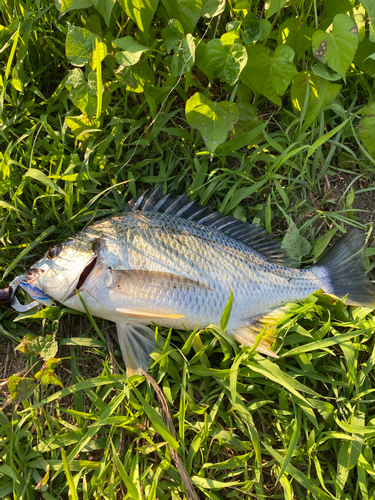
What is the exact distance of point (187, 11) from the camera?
239 centimetres

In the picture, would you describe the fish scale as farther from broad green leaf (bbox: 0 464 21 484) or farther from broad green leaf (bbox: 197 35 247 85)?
broad green leaf (bbox: 0 464 21 484)

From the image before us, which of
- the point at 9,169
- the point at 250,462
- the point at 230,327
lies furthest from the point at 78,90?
the point at 250,462

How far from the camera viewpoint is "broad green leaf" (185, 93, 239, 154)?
8.20 feet

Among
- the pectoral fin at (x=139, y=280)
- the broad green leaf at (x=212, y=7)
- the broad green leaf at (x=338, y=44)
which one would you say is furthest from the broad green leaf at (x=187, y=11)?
the pectoral fin at (x=139, y=280)

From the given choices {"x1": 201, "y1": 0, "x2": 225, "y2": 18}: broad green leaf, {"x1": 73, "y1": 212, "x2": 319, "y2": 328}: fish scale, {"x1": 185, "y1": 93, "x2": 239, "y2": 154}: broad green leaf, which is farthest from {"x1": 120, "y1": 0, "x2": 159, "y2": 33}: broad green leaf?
{"x1": 73, "y1": 212, "x2": 319, "y2": 328}: fish scale

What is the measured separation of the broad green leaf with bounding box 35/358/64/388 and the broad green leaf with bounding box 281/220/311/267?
1.88 meters

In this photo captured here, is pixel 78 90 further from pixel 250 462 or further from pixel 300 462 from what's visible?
pixel 300 462

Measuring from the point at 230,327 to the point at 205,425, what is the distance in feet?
2.22

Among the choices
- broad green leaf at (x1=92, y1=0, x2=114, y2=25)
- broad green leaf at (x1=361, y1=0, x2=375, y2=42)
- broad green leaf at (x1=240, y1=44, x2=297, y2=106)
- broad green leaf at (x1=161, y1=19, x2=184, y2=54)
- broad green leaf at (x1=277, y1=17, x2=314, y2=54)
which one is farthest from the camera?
broad green leaf at (x1=277, y1=17, x2=314, y2=54)

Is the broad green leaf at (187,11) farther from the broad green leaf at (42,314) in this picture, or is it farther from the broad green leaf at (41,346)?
the broad green leaf at (41,346)

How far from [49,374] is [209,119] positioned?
2083 millimetres

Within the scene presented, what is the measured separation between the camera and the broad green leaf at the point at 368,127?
111 inches

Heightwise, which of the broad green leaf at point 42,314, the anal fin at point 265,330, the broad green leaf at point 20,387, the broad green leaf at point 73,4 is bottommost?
the broad green leaf at point 20,387

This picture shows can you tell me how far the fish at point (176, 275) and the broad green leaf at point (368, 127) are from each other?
0.73m
